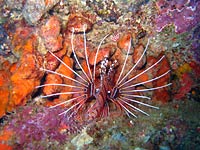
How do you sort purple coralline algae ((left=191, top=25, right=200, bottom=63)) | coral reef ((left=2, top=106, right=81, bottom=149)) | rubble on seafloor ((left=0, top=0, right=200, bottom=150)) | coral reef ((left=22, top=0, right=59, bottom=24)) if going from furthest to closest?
1. purple coralline algae ((left=191, top=25, right=200, bottom=63))
2. coral reef ((left=22, top=0, right=59, bottom=24))
3. coral reef ((left=2, top=106, right=81, bottom=149))
4. rubble on seafloor ((left=0, top=0, right=200, bottom=150))

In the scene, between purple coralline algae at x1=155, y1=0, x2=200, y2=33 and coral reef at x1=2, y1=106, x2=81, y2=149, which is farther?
purple coralline algae at x1=155, y1=0, x2=200, y2=33

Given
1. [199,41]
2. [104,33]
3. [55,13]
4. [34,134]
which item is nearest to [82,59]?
[104,33]

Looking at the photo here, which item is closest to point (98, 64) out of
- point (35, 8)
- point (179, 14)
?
point (35, 8)

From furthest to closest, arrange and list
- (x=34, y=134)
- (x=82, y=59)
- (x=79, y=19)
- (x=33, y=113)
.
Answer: (x=82, y=59), (x=79, y=19), (x=33, y=113), (x=34, y=134)

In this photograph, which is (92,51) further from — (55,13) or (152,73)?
(152,73)

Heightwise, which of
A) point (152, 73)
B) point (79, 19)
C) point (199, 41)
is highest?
point (79, 19)

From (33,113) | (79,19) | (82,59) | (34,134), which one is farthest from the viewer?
(82,59)

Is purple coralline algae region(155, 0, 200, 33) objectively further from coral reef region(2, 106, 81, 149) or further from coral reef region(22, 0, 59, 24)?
coral reef region(2, 106, 81, 149)

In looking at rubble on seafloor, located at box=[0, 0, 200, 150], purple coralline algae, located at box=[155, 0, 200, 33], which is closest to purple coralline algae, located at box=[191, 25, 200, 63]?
rubble on seafloor, located at box=[0, 0, 200, 150]
